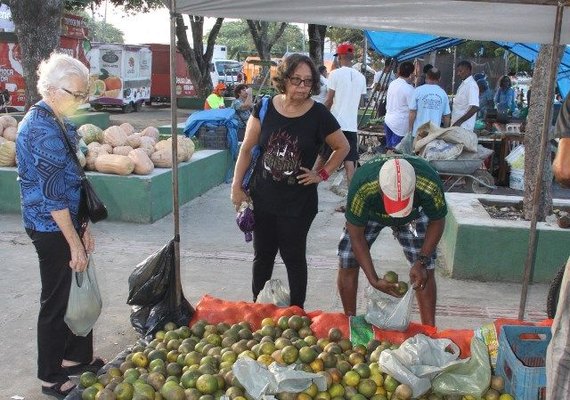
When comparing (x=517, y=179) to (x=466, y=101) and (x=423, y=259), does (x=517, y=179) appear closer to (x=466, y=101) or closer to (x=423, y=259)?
(x=466, y=101)

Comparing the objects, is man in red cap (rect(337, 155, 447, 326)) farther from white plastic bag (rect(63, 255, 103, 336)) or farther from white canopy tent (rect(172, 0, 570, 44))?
white plastic bag (rect(63, 255, 103, 336))

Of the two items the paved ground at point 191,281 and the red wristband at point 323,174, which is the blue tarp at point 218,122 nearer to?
the paved ground at point 191,281

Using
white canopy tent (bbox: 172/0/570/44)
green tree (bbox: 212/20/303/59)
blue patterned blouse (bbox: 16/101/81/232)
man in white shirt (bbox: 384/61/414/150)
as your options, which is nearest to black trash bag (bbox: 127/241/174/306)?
blue patterned blouse (bbox: 16/101/81/232)

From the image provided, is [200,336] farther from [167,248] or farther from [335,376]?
[335,376]

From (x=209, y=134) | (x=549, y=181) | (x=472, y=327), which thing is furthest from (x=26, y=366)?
(x=209, y=134)

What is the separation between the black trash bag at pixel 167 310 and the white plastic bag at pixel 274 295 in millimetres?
531

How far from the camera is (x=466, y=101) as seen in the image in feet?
33.7

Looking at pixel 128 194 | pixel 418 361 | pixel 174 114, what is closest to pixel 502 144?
pixel 128 194

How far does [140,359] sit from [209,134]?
7.22 metres

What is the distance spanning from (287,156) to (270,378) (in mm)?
1523

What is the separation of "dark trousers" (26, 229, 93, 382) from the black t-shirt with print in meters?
1.33

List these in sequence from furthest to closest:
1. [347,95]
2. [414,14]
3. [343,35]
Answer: [343,35] → [347,95] → [414,14]

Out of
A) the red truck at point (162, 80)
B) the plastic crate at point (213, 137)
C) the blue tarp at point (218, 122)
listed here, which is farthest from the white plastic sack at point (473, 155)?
the red truck at point (162, 80)

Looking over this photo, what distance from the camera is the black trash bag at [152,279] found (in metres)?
4.24
